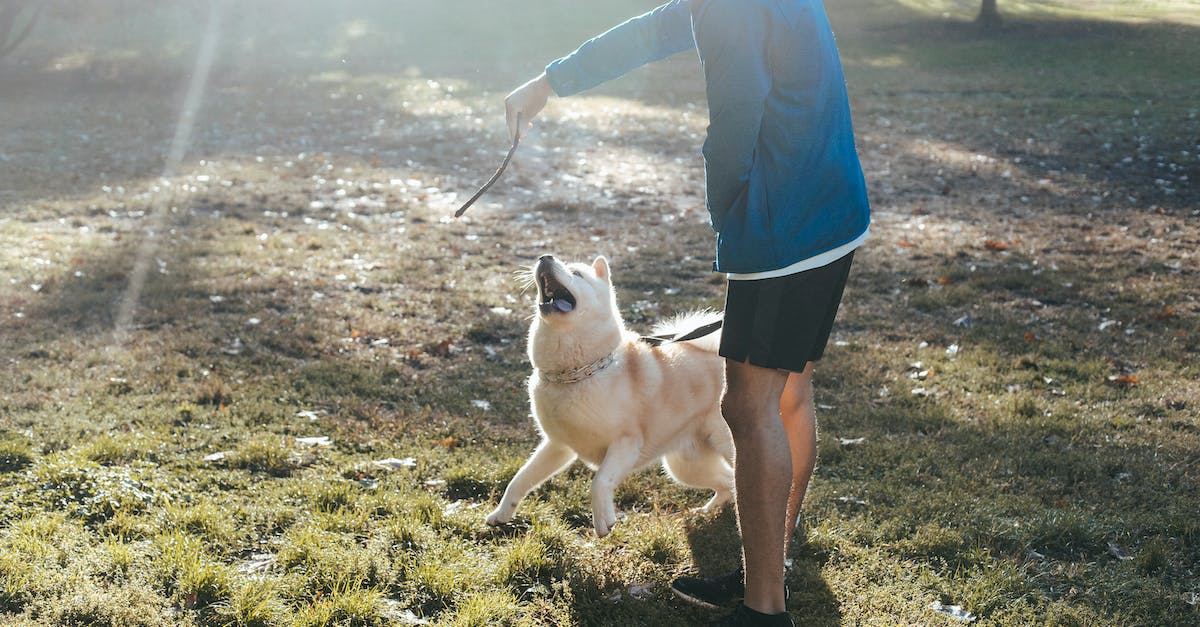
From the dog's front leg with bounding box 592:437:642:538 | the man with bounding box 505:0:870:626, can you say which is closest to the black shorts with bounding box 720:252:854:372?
the man with bounding box 505:0:870:626

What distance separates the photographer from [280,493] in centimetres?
430

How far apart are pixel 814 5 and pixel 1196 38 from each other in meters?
26.2

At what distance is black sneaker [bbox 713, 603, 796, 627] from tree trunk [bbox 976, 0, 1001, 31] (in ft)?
91.0

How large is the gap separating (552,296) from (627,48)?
1.04m

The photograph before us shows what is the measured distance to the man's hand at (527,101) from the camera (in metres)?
3.47

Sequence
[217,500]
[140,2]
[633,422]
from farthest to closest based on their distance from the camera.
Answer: [140,2]
[217,500]
[633,422]

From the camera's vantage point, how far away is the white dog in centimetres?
377

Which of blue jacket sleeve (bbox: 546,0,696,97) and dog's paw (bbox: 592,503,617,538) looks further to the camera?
dog's paw (bbox: 592,503,617,538)

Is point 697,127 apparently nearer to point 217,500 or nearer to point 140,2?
point 217,500

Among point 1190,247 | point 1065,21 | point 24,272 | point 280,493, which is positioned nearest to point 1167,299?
point 1190,247

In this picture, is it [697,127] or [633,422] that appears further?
[697,127]

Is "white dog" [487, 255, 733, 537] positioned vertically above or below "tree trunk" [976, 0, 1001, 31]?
above

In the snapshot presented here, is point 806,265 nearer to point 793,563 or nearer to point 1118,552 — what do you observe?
point 793,563

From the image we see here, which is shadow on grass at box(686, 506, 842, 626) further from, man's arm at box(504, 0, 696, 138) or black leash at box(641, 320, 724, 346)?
man's arm at box(504, 0, 696, 138)
